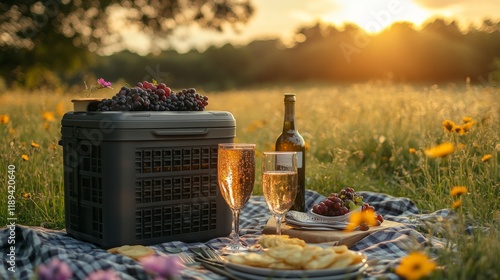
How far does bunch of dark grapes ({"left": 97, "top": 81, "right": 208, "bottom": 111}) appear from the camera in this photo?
110 inches

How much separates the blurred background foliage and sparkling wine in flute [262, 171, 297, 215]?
2.23m

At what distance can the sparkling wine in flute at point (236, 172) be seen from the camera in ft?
8.04

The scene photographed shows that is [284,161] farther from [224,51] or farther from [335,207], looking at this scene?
[224,51]

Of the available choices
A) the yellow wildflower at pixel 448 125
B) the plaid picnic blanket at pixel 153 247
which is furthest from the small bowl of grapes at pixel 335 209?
the yellow wildflower at pixel 448 125

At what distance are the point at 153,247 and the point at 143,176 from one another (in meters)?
0.33

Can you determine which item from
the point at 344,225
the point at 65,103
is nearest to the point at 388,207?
the point at 344,225

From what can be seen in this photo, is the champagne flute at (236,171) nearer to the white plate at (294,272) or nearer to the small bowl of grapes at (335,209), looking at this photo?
the white plate at (294,272)

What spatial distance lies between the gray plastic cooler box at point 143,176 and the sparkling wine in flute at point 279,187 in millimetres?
556

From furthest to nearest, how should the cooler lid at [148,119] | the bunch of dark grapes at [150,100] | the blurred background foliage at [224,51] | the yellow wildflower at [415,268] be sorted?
1. the blurred background foliage at [224,51]
2. the bunch of dark grapes at [150,100]
3. the cooler lid at [148,119]
4. the yellow wildflower at [415,268]

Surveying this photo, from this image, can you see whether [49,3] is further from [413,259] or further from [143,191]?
[413,259]

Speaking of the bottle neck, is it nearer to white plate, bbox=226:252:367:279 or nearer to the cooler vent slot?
the cooler vent slot

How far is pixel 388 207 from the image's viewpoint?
3717 mm

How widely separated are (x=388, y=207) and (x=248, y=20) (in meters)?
9.99

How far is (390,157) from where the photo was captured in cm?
498
